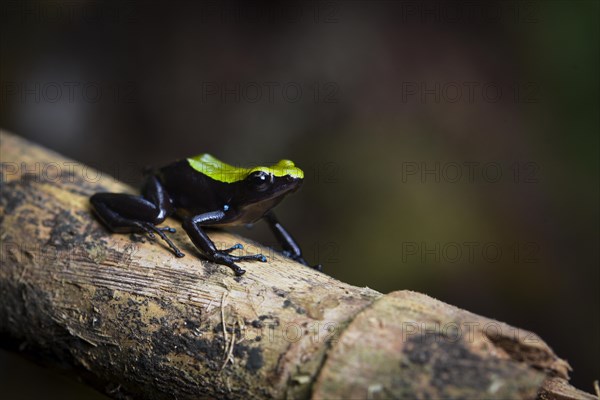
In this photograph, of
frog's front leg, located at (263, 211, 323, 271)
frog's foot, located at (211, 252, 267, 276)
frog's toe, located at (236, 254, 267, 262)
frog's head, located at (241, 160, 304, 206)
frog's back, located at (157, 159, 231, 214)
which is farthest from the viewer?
frog's front leg, located at (263, 211, 323, 271)

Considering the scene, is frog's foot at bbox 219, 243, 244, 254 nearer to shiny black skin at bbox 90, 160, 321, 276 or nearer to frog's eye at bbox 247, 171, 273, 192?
shiny black skin at bbox 90, 160, 321, 276

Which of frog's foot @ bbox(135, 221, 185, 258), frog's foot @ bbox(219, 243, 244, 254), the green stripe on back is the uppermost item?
the green stripe on back

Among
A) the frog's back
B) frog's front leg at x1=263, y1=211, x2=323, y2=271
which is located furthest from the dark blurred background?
the frog's back

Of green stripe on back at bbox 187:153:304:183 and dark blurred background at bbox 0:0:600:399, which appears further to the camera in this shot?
dark blurred background at bbox 0:0:600:399

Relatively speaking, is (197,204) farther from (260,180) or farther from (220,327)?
(220,327)

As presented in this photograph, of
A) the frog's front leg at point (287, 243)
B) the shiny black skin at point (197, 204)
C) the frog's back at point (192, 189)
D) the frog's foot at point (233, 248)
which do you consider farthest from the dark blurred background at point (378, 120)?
the frog's foot at point (233, 248)

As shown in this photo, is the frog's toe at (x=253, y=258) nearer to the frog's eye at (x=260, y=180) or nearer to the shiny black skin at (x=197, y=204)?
the shiny black skin at (x=197, y=204)
